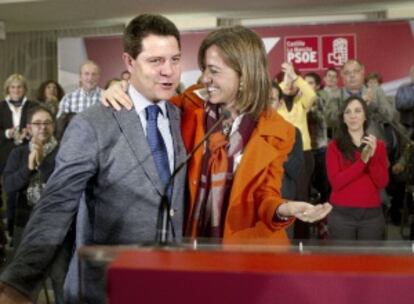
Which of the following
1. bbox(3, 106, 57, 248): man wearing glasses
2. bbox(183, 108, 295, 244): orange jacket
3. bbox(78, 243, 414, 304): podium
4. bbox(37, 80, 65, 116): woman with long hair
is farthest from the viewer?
bbox(37, 80, 65, 116): woman with long hair

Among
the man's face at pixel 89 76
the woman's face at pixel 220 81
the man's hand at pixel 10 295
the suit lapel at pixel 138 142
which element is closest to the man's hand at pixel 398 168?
the man's face at pixel 89 76

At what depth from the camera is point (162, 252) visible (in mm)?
838

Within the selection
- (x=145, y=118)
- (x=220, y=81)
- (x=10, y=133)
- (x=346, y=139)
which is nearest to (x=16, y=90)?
(x=10, y=133)

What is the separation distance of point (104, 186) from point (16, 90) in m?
4.10

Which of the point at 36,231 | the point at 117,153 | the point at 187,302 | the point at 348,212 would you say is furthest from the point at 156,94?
the point at 348,212

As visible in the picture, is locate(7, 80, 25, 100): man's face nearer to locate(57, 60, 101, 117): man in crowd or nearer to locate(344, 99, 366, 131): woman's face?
locate(57, 60, 101, 117): man in crowd

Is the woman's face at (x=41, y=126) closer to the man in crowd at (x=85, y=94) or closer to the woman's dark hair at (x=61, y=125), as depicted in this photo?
the woman's dark hair at (x=61, y=125)

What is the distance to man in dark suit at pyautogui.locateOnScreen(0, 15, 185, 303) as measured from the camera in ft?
4.39

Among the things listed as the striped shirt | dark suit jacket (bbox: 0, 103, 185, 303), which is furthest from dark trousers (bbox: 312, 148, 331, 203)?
dark suit jacket (bbox: 0, 103, 185, 303)

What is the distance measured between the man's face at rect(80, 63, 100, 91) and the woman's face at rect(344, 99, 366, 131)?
7.16 feet

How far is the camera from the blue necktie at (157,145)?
4.85 feet

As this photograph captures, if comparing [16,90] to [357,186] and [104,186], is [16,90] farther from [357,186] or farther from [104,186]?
[104,186]

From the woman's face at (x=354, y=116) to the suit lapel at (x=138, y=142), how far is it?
8.48ft

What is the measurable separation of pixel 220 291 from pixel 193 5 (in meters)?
7.57
